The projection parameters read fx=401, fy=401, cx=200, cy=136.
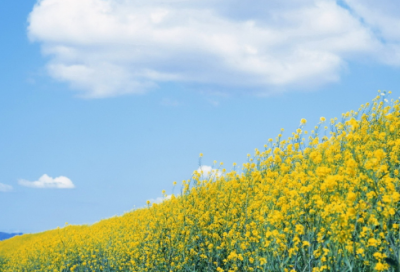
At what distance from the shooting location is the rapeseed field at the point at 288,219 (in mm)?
3984

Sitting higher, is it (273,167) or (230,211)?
(273,167)

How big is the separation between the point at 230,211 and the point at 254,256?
1.60m

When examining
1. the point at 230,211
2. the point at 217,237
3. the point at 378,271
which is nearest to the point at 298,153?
the point at 230,211

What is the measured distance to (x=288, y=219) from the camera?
16.9 ft

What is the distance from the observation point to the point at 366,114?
361 inches

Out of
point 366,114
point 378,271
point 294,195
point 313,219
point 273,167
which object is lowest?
point 378,271

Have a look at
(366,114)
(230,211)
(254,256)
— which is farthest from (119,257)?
(366,114)

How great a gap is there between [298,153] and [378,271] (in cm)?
427

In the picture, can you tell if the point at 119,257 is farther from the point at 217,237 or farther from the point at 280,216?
the point at 280,216

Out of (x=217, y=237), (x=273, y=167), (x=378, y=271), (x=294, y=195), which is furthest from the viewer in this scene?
(x=273, y=167)

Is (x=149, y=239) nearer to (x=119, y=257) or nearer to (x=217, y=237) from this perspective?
(x=217, y=237)

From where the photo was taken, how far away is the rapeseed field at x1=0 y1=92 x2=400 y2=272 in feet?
13.1

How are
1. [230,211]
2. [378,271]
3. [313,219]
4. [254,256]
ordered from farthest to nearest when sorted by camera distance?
[230,211] < [254,256] < [313,219] < [378,271]

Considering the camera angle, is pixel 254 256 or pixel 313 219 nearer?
pixel 313 219
